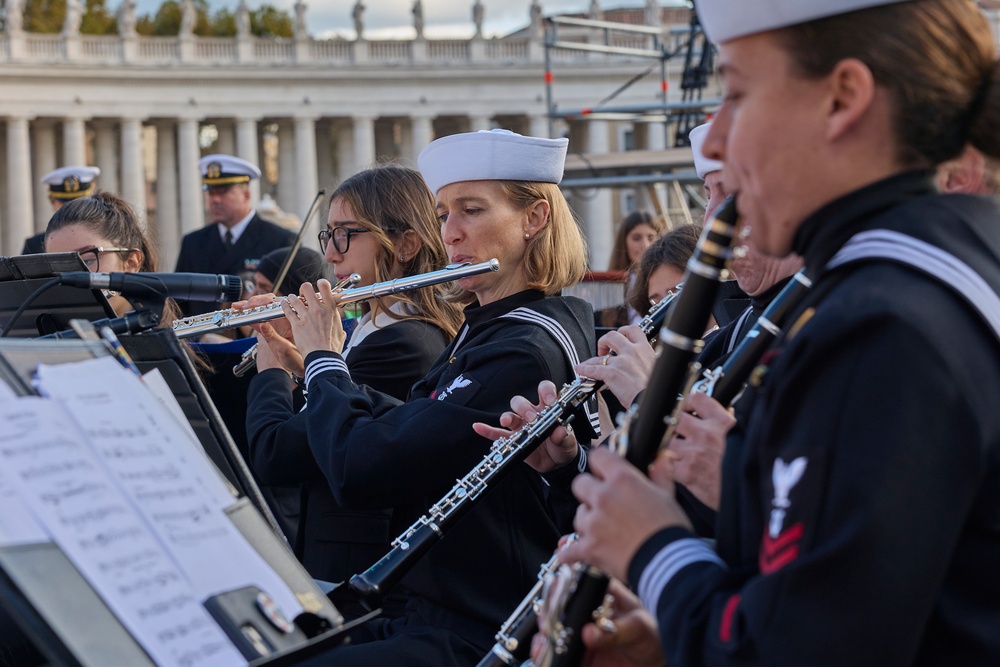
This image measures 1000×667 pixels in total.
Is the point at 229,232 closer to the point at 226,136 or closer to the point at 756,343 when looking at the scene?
the point at 756,343

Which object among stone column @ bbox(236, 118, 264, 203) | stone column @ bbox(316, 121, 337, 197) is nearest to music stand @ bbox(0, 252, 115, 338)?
stone column @ bbox(236, 118, 264, 203)

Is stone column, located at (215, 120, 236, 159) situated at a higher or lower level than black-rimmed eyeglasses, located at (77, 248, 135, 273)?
higher

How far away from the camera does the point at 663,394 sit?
199 centimetres

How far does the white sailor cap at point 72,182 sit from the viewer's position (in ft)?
35.3

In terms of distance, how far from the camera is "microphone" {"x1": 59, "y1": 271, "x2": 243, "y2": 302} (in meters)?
3.00

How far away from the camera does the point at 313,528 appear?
429cm

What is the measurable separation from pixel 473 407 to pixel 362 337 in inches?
57.4

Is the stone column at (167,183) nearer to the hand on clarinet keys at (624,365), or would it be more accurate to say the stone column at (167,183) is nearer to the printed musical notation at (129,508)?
the hand on clarinet keys at (624,365)

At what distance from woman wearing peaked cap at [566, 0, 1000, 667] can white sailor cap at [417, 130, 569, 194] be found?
7.13ft

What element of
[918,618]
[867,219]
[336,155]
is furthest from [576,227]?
[336,155]

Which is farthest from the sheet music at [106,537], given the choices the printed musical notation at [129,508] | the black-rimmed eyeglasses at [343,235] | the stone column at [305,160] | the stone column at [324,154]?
the stone column at [324,154]

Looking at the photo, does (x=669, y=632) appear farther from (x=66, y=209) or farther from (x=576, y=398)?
(x=66, y=209)

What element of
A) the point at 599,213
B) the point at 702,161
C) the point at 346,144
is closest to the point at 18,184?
the point at 346,144

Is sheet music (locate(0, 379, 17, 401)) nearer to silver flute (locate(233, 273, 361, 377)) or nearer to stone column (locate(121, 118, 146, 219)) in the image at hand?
silver flute (locate(233, 273, 361, 377))
